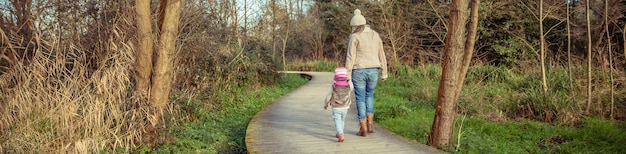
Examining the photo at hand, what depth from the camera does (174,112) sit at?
7.08 m

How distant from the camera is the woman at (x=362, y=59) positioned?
5.24 metres

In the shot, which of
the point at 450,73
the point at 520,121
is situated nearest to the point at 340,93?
the point at 450,73

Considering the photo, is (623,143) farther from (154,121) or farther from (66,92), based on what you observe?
(66,92)

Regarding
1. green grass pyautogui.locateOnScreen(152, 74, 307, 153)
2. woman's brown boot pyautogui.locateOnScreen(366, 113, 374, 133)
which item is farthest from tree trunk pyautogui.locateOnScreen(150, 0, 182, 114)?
woman's brown boot pyautogui.locateOnScreen(366, 113, 374, 133)

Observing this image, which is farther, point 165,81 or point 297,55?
point 297,55

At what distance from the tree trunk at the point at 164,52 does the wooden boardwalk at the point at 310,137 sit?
1393mm

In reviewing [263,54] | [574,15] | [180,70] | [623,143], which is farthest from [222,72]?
[574,15]

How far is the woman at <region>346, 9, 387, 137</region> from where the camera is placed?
5.24 m

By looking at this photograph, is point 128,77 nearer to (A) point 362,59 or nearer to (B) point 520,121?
(A) point 362,59

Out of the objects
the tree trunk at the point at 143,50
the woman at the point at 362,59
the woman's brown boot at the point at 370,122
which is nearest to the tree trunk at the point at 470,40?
the woman at the point at 362,59

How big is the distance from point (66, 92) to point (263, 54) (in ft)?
32.3

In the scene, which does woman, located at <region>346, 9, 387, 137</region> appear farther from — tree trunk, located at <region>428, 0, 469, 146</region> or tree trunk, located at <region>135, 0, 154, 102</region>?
tree trunk, located at <region>135, 0, 154, 102</region>

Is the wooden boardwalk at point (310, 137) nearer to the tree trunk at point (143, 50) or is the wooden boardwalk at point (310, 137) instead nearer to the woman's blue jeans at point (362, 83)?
the woman's blue jeans at point (362, 83)

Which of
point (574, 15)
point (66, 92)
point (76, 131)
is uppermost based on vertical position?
point (574, 15)
